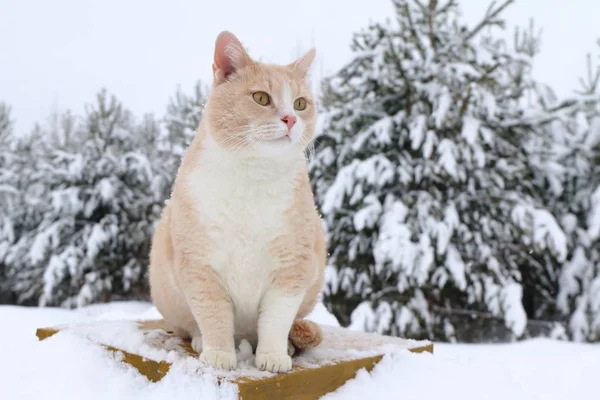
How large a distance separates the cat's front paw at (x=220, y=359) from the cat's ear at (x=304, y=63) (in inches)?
29.7

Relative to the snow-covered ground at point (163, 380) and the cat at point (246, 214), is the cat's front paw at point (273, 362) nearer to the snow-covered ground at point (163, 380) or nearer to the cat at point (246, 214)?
the cat at point (246, 214)

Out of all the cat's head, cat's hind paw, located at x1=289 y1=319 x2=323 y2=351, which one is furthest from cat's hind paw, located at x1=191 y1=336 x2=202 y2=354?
the cat's head

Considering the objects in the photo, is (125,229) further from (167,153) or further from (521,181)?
(521,181)

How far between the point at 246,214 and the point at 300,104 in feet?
1.08

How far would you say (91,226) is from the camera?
5.07 meters

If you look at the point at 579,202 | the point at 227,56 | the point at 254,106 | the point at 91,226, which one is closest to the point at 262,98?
the point at 254,106

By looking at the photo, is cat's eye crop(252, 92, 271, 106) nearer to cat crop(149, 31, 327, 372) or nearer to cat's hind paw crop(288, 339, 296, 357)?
cat crop(149, 31, 327, 372)

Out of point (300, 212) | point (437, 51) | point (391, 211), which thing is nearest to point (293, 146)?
point (300, 212)

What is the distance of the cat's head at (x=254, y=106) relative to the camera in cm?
121

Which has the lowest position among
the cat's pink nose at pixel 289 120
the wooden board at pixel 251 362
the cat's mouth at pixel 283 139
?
the wooden board at pixel 251 362

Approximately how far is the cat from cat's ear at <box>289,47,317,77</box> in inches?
2.4

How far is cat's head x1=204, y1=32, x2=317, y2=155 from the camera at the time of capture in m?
1.21

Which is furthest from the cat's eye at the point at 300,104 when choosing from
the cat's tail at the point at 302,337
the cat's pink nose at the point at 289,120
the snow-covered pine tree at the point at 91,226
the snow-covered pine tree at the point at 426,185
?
the snow-covered pine tree at the point at 91,226

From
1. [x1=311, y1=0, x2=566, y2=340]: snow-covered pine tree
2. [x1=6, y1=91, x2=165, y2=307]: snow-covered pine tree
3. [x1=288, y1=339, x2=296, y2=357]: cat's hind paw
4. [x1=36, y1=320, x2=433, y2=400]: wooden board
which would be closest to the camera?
[x1=36, y1=320, x2=433, y2=400]: wooden board
